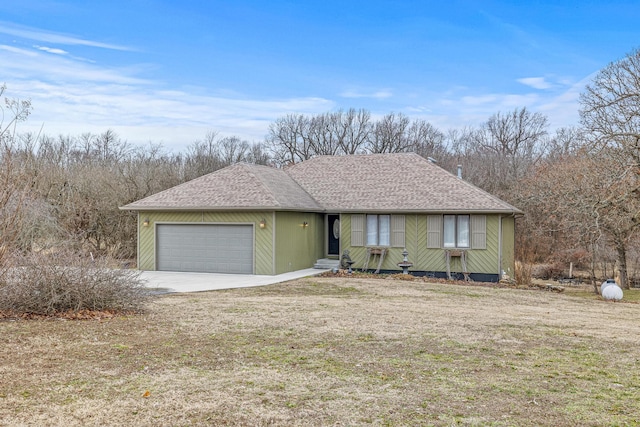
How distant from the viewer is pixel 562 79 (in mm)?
28156

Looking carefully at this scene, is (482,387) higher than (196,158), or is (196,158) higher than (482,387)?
(196,158)

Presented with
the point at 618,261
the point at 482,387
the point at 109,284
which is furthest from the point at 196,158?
the point at 482,387

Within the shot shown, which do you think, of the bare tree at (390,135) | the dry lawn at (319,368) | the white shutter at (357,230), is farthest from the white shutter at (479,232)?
the bare tree at (390,135)

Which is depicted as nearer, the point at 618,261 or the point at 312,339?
the point at 312,339

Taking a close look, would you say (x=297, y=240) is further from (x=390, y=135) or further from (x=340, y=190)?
(x=390, y=135)

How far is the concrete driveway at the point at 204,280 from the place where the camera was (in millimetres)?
15328

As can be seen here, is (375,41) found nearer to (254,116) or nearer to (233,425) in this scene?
(233,425)

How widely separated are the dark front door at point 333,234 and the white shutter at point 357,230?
1.19 metres

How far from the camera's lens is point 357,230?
824 inches

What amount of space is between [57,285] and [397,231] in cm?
1295

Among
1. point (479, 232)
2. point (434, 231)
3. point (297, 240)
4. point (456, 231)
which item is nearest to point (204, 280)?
point (297, 240)

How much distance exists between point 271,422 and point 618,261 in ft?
69.1

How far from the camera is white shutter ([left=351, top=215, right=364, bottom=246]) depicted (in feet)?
68.4

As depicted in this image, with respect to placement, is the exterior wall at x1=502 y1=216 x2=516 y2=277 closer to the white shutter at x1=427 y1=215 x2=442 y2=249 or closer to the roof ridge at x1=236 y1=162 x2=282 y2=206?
the white shutter at x1=427 y1=215 x2=442 y2=249
